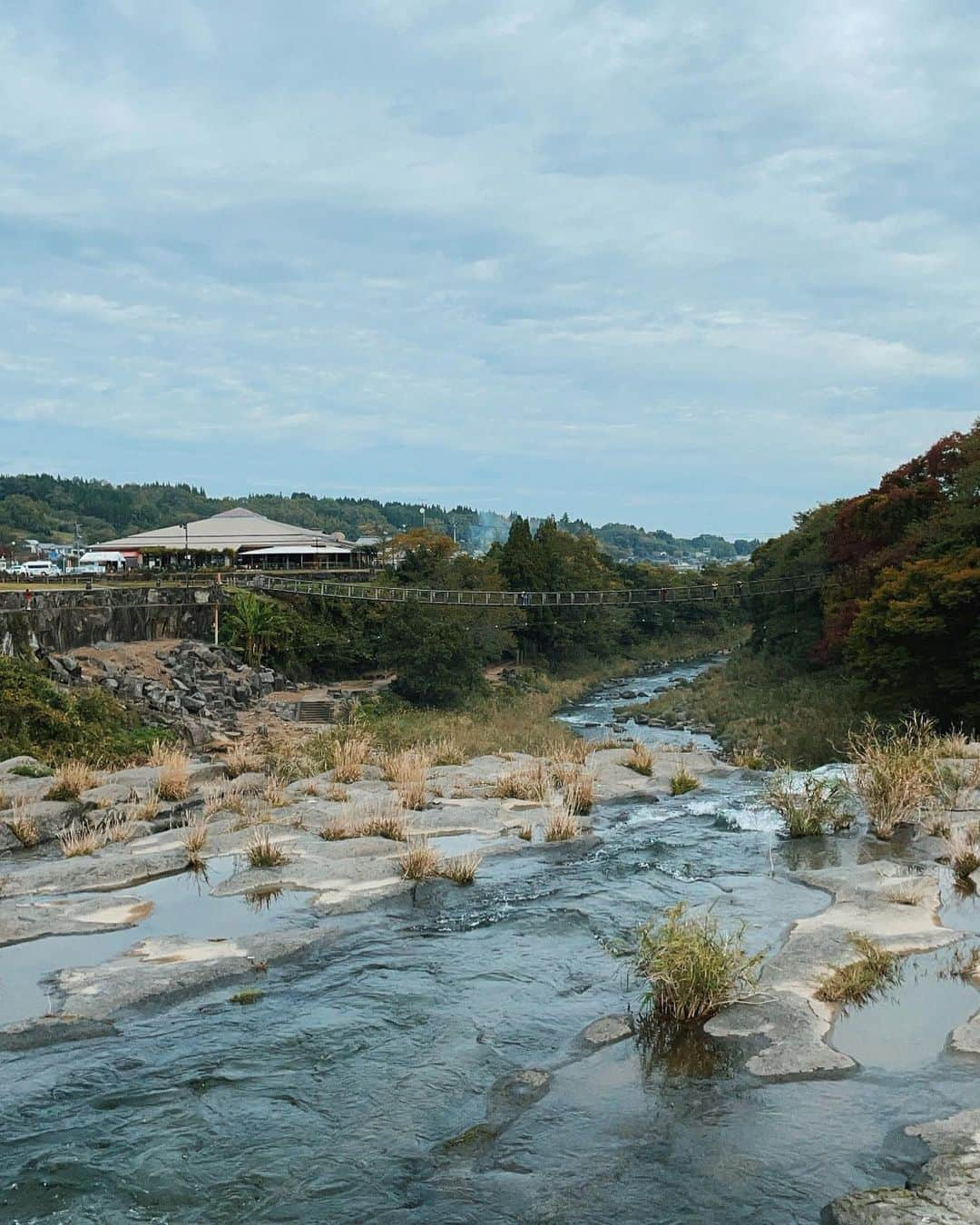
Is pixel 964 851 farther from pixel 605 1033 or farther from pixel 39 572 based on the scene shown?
pixel 39 572

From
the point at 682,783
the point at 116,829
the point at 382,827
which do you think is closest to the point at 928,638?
the point at 682,783

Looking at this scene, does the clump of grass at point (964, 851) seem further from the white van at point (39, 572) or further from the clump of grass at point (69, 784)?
the white van at point (39, 572)

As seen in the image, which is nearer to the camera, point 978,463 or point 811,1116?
point 811,1116

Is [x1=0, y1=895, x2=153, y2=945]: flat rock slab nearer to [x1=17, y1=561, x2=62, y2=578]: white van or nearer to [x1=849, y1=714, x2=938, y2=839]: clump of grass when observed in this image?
[x1=849, y1=714, x2=938, y2=839]: clump of grass

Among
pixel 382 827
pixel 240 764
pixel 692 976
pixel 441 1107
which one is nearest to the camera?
pixel 441 1107

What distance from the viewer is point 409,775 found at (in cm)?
1883

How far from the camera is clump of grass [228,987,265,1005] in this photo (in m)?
9.34

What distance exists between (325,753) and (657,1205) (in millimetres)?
18265

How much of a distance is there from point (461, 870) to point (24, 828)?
6875 millimetres

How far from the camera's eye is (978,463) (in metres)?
33.7

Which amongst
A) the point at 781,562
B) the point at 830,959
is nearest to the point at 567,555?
the point at 781,562

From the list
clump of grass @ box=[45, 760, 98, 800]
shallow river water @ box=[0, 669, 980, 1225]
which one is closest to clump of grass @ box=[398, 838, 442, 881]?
shallow river water @ box=[0, 669, 980, 1225]

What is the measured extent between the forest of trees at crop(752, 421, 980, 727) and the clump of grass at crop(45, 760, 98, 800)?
67.7 feet

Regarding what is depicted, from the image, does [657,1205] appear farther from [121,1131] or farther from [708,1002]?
[121,1131]
